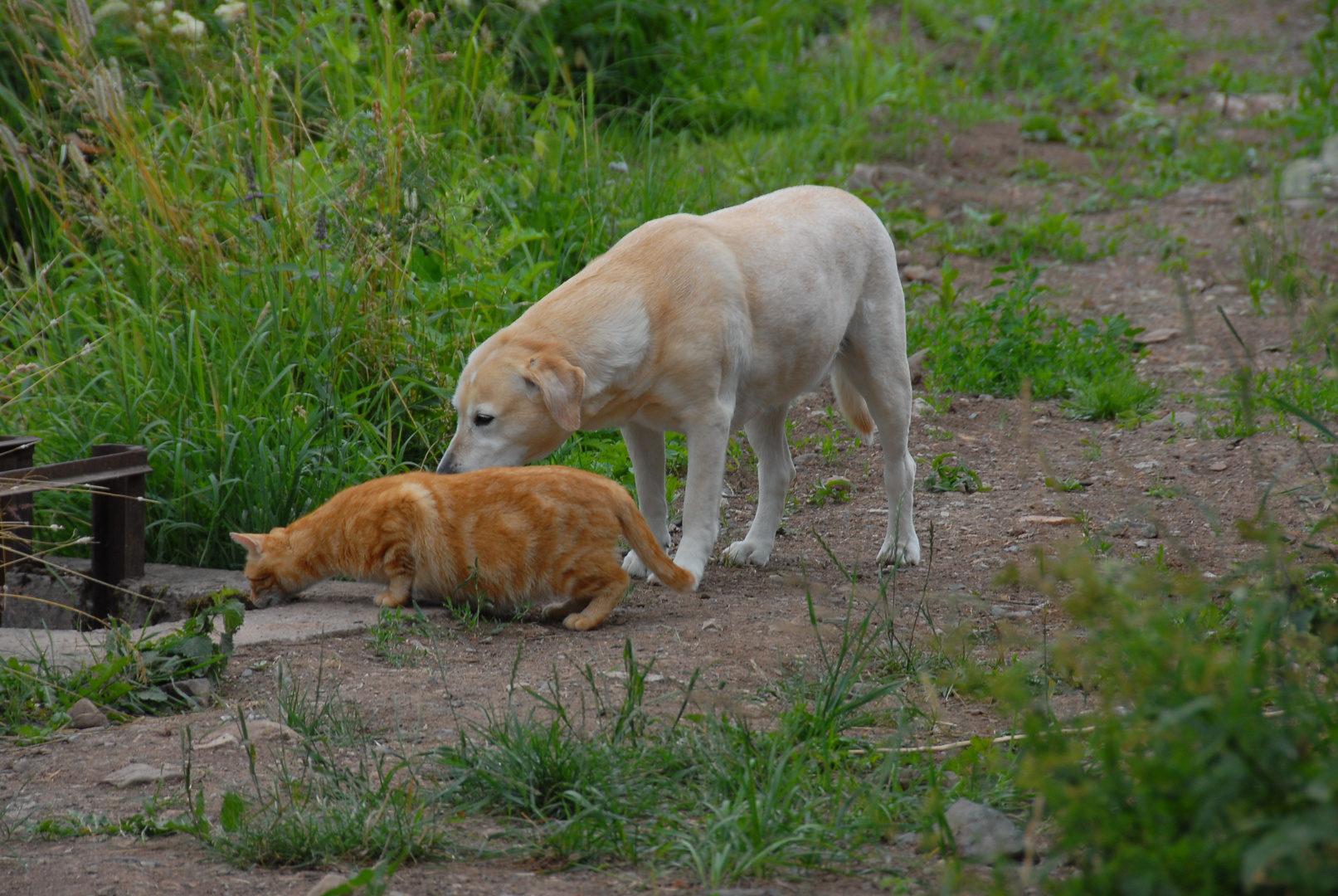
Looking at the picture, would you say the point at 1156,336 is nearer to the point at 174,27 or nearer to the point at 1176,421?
the point at 1176,421

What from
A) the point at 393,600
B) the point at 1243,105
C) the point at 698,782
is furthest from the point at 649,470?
the point at 1243,105

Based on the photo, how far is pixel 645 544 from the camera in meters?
3.93

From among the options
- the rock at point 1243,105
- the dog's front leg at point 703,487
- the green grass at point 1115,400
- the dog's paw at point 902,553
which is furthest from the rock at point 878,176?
the dog's front leg at point 703,487

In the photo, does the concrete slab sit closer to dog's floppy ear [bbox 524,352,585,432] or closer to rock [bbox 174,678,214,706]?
rock [bbox 174,678,214,706]

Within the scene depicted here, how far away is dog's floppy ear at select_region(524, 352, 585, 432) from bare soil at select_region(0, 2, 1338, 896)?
70 cm

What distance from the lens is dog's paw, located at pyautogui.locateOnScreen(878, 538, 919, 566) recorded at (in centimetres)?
480

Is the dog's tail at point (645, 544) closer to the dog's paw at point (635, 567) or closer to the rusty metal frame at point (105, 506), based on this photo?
the dog's paw at point (635, 567)

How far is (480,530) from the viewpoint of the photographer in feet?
12.6

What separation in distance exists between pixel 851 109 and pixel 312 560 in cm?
728

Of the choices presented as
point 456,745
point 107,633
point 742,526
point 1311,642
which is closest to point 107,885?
point 456,745

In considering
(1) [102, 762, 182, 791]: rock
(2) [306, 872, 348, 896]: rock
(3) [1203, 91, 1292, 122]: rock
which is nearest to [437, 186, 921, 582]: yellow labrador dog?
(1) [102, 762, 182, 791]: rock

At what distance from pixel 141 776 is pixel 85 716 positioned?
475 millimetres

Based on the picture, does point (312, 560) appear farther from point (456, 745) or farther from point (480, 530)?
point (456, 745)

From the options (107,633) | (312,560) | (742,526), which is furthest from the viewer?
(742,526)
